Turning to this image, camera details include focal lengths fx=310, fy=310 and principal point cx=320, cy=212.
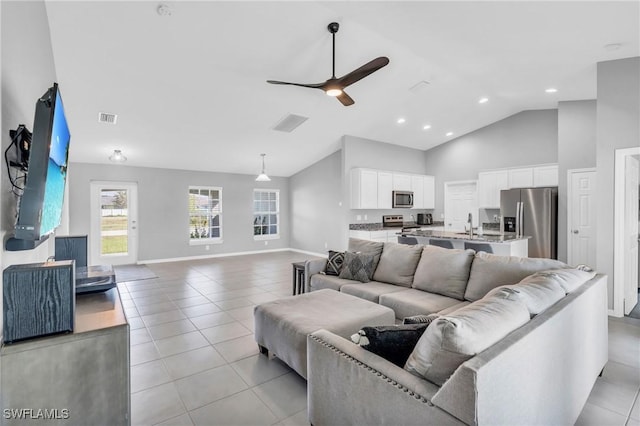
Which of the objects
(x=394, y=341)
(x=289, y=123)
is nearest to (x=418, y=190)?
(x=289, y=123)

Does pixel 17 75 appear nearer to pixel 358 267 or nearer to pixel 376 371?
pixel 376 371

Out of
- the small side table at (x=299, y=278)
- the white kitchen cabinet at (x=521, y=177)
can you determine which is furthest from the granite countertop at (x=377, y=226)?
the small side table at (x=299, y=278)

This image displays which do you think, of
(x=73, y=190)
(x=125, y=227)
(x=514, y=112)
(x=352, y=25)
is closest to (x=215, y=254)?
(x=125, y=227)

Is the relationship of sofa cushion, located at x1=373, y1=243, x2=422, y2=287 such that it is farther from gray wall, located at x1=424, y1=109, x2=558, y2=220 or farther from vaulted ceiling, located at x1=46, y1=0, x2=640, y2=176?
gray wall, located at x1=424, y1=109, x2=558, y2=220

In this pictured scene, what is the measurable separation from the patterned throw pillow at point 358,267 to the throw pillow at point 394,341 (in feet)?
7.11

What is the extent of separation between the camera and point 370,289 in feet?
10.9

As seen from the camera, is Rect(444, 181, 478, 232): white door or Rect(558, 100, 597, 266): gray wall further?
Rect(444, 181, 478, 232): white door

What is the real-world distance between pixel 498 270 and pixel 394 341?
69.2 inches

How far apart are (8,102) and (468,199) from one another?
26.2ft

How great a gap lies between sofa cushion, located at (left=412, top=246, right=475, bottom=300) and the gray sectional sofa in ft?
2.96

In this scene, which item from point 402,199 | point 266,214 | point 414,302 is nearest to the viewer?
point 414,302

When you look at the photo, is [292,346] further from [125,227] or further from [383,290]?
[125,227]

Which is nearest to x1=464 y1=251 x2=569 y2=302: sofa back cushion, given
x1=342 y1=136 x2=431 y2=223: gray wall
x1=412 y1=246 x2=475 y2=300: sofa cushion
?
x1=412 y1=246 x2=475 y2=300: sofa cushion

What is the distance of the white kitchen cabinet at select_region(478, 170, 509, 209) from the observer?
21.9 ft
